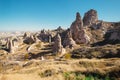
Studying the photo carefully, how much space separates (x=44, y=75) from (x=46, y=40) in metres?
147

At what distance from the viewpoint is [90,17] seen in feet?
582

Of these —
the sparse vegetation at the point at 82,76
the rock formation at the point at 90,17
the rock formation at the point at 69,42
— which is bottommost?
the sparse vegetation at the point at 82,76

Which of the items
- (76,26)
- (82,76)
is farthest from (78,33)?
(82,76)

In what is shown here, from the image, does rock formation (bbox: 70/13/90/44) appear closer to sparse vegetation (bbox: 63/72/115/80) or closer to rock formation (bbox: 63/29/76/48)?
rock formation (bbox: 63/29/76/48)

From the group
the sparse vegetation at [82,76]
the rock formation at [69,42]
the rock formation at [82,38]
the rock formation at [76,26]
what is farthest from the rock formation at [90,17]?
the sparse vegetation at [82,76]

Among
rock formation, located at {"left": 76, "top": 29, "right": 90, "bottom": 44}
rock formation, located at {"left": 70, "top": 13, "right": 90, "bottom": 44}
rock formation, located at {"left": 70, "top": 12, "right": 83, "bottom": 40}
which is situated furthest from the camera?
rock formation, located at {"left": 70, "top": 12, "right": 83, "bottom": 40}

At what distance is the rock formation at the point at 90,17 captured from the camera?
176250mm

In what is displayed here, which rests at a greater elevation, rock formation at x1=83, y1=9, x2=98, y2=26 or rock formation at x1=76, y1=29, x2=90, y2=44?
rock formation at x1=83, y1=9, x2=98, y2=26

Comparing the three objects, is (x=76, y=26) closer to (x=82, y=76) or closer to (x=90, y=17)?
(x=90, y=17)

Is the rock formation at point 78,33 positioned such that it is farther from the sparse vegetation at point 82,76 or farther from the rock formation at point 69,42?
the sparse vegetation at point 82,76

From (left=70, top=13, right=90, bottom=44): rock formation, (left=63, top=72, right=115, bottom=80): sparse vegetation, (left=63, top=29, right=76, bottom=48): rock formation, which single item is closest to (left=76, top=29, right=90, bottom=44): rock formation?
(left=70, top=13, right=90, bottom=44): rock formation

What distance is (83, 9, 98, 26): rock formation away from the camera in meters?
176

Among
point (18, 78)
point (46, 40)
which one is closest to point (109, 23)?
point (46, 40)

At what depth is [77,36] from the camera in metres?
150
